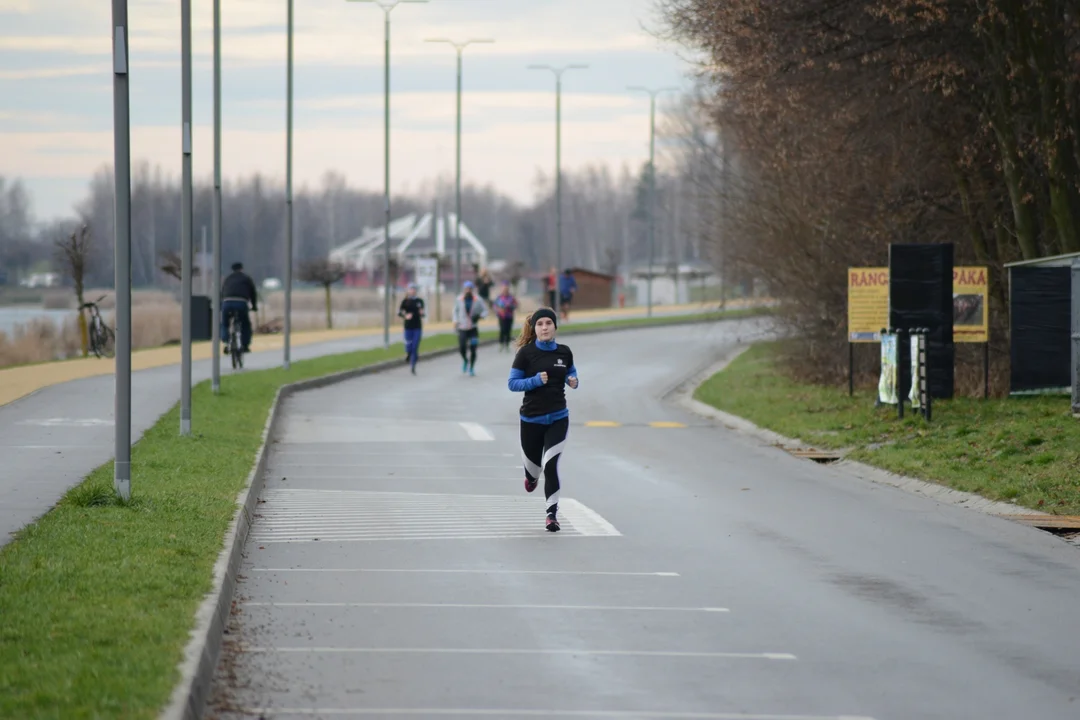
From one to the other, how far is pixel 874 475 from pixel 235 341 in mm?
19014

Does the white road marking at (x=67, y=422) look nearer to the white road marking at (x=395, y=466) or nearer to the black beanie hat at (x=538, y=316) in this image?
the white road marking at (x=395, y=466)

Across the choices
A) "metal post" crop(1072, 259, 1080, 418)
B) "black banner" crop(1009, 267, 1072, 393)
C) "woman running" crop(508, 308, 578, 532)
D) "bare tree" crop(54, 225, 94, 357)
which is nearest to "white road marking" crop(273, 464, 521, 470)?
"woman running" crop(508, 308, 578, 532)

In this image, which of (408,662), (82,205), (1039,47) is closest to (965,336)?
(1039,47)

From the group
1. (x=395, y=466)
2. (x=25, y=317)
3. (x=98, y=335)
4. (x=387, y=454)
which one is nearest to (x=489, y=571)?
(x=395, y=466)

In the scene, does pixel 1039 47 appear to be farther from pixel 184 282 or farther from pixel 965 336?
pixel 184 282

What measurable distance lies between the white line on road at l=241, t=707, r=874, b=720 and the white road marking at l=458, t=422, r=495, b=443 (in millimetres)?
15114

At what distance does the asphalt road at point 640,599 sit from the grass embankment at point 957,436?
0.82 m

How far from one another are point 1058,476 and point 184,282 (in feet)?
32.3

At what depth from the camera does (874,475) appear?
60.1ft

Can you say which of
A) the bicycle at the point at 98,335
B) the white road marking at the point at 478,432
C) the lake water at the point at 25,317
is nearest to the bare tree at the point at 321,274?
the lake water at the point at 25,317

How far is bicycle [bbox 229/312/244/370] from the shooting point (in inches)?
1348

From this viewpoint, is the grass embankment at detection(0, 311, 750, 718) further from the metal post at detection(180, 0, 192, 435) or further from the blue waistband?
the blue waistband

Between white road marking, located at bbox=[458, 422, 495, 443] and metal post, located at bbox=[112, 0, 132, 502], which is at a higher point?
metal post, located at bbox=[112, 0, 132, 502]

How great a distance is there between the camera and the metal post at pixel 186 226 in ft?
64.1
